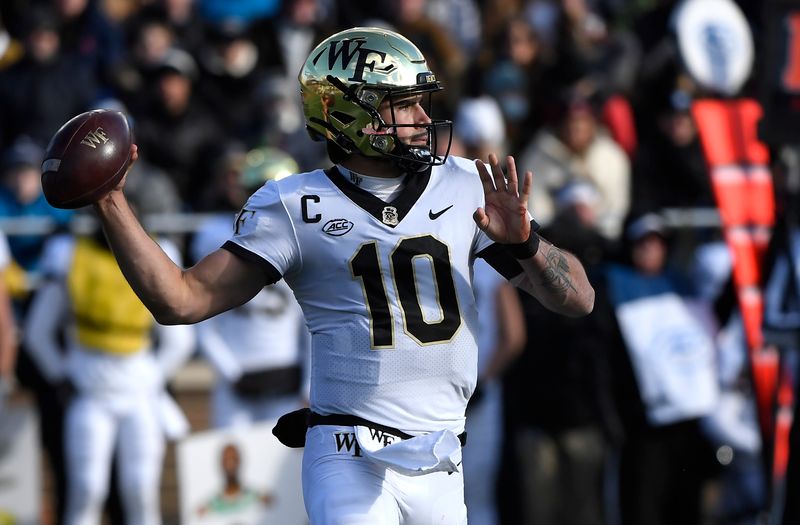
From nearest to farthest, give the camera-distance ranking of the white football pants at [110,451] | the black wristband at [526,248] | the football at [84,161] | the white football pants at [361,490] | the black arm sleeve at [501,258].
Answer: the football at [84,161] → the white football pants at [361,490] → the black wristband at [526,248] → the black arm sleeve at [501,258] → the white football pants at [110,451]

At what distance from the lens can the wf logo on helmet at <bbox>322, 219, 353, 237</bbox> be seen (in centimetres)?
448

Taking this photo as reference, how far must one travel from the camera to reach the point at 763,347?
27.2 feet

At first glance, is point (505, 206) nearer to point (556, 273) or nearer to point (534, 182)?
point (556, 273)

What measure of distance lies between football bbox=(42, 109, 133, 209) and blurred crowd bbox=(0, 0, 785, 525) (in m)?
3.93

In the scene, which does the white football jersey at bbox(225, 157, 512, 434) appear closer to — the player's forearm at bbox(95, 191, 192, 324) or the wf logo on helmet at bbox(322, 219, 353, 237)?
the wf logo on helmet at bbox(322, 219, 353, 237)

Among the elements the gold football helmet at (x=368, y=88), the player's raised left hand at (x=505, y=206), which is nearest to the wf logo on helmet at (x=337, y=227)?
the gold football helmet at (x=368, y=88)

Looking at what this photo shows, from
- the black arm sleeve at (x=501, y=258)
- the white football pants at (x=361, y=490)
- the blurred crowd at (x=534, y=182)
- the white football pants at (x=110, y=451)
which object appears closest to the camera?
the white football pants at (x=361, y=490)

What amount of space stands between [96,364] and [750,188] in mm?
3760

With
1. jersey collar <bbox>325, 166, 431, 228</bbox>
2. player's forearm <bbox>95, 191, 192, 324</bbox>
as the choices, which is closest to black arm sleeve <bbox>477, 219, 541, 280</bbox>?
jersey collar <bbox>325, 166, 431, 228</bbox>

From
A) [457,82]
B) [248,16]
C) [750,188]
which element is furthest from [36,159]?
[750,188]

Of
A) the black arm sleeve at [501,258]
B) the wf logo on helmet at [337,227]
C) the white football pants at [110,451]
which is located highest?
the wf logo on helmet at [337,227]

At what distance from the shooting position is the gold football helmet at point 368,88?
4.54 m

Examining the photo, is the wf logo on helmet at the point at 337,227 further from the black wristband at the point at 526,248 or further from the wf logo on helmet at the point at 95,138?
the wf logo on helmet at the point at 95,138

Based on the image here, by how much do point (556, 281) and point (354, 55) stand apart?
0.90 meters
